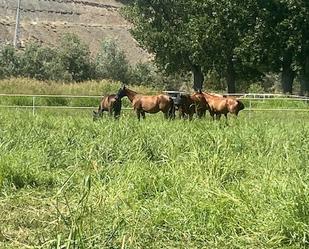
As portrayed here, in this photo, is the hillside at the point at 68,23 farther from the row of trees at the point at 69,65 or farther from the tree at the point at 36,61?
the tree at the point at 36,61

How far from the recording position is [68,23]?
8225 centimetres

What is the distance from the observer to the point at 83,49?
49.5m

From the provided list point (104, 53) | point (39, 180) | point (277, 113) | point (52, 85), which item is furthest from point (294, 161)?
point (104, 53)

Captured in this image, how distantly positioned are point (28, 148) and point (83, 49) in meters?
41.3

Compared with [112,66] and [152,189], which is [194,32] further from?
[152,189]

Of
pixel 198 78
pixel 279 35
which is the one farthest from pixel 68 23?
pixel 279 35

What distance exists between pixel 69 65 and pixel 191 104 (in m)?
29.9

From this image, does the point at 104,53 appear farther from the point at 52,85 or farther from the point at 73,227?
the point at 73,227

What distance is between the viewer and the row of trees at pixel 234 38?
33656mm

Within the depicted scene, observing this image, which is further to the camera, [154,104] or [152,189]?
[154,104]

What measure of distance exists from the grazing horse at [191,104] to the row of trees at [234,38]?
14.7m

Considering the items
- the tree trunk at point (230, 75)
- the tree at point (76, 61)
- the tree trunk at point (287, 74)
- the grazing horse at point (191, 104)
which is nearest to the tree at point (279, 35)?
the tree trunk at point (287, 74)

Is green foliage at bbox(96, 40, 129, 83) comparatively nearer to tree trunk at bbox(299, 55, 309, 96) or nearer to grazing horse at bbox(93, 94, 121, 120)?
tree trunk at bbox(299, 55, 309, 96)

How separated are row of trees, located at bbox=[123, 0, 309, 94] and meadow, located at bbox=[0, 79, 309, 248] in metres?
23.8
